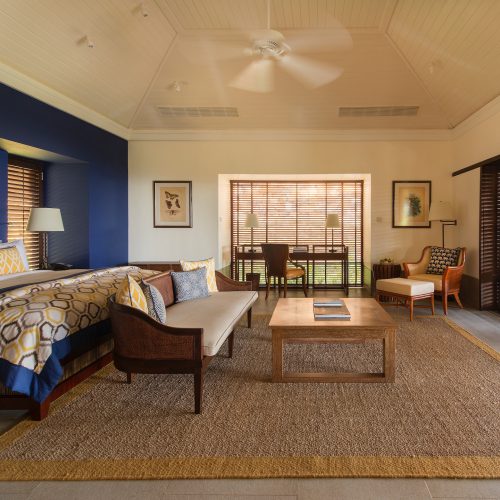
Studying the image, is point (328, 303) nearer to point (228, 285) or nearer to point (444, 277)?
point (228, 285)

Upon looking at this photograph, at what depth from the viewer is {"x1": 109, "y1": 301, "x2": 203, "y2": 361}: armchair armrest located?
106 inches

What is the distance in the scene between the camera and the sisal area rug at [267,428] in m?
2.05

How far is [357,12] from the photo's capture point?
4.91 m

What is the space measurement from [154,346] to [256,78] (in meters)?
4.82

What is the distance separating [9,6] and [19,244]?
240 centimetres

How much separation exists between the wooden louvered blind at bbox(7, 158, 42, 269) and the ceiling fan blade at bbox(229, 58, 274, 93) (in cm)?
329

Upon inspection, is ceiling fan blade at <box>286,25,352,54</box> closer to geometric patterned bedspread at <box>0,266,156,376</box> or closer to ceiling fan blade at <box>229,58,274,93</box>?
ceiling fan blade at <box>229,58,274,93</box>

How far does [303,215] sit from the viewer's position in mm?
8750

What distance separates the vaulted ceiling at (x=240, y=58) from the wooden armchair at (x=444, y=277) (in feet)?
7.73

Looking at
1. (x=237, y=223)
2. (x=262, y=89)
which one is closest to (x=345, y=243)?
(x=237, y=223)

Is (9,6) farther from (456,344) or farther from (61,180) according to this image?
(456,344)

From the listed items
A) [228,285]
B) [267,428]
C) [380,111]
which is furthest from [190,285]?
[380,111]

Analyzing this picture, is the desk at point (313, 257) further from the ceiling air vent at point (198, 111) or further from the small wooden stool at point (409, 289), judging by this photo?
the ceiling air vent at point (198, 111)

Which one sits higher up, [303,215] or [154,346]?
[303,215]
